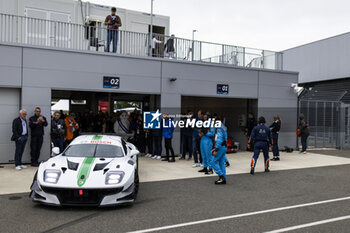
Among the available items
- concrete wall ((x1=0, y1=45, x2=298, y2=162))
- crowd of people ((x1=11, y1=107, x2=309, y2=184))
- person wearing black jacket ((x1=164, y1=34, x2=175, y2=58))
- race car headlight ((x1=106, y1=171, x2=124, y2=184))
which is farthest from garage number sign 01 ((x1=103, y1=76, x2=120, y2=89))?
race car headlight ((x1=106, y1=171, x2=124, y2=184))

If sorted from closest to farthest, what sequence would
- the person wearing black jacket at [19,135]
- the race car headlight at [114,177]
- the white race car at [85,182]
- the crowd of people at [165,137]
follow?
the white race car at [85,182] < the race car headlight at [114,177] < the crowd of people at [165,137] < the person wearing black jacket at [19,135]

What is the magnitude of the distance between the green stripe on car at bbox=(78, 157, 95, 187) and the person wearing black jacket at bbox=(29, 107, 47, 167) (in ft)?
14.9

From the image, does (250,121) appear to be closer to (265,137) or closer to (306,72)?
(265,137)

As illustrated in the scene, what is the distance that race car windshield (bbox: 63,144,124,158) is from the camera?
6.98 m

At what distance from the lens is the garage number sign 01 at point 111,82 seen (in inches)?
489

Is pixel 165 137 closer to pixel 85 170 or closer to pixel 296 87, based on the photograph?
pixel 85 170

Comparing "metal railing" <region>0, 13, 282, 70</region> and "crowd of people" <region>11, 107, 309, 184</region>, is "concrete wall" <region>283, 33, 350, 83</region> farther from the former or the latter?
"crowd of people" <region>11, 107, 309, 184</region>

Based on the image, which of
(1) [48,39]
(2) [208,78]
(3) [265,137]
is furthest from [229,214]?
(1) [48,39]

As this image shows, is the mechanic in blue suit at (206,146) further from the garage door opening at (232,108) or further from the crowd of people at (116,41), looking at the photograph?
the garage door opening at (232,108)

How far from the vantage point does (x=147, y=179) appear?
8859 mm

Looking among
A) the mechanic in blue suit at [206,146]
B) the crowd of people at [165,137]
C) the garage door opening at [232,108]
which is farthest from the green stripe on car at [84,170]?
the garage door opening at [232,108]

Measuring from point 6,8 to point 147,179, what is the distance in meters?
10.2

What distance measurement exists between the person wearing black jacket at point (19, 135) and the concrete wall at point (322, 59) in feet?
70.1

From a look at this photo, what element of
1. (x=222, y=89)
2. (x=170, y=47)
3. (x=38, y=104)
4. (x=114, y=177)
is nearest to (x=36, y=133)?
(x=38, y=104)
